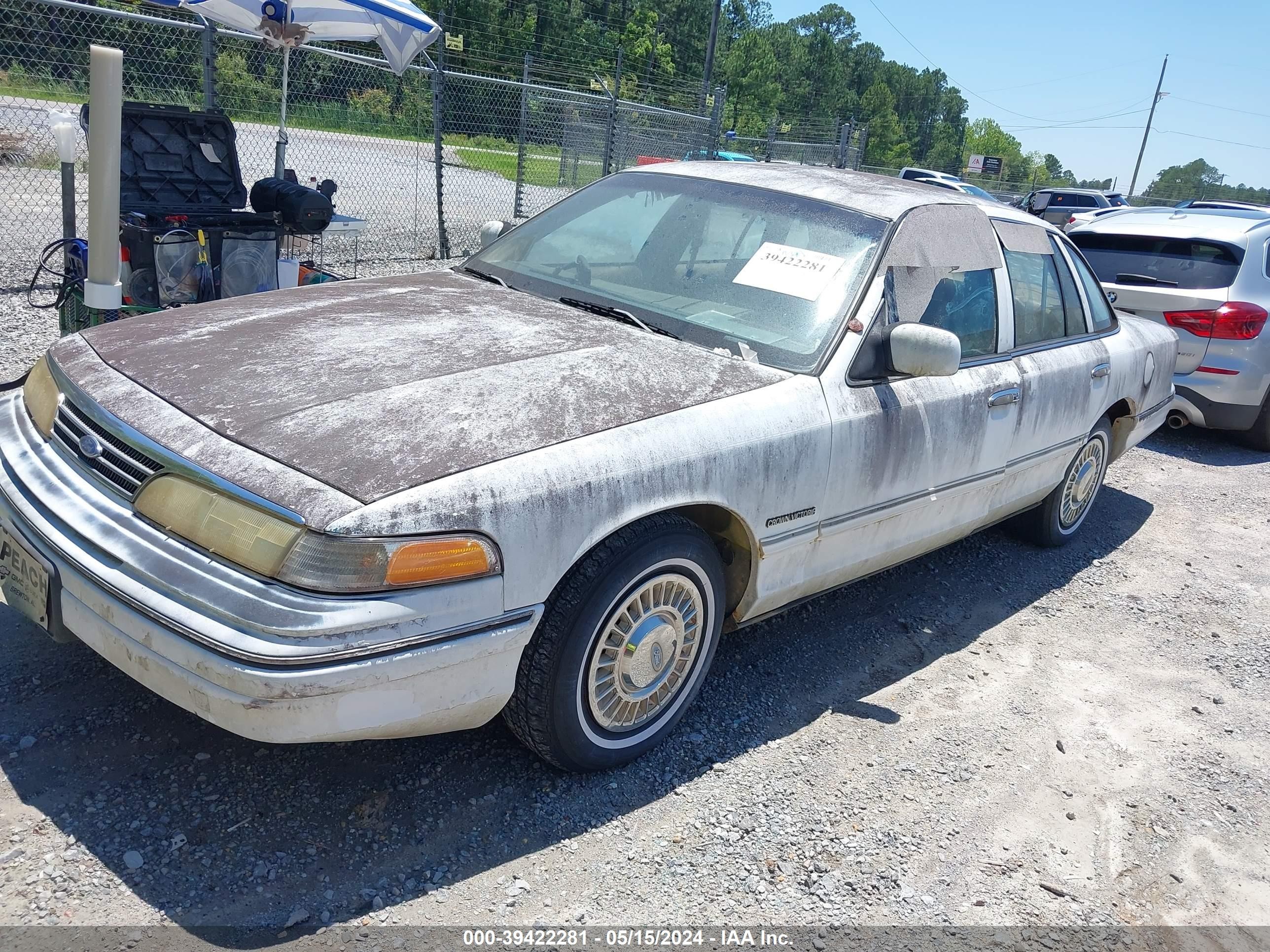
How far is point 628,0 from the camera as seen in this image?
186ft

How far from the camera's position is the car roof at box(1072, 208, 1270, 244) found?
24.2 ft

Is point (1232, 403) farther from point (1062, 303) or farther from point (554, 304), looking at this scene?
point (554, 304)

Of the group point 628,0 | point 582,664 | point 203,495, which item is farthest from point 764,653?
point 628,0

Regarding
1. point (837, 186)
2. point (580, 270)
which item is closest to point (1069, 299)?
point (837, 186)

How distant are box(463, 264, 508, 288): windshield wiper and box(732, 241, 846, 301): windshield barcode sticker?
38.1 inches

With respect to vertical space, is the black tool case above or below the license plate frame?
above

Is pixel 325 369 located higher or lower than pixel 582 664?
higher

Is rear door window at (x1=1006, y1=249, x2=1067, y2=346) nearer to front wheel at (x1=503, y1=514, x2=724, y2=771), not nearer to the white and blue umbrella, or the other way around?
front wheel at (x1=503, y1=514, x2=724, y2=771)

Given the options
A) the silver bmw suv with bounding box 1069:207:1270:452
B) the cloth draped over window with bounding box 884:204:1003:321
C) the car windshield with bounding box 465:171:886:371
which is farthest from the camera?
the silver bmw suv with bounding box 1069:207:1270:452

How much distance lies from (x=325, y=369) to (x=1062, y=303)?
3552mm

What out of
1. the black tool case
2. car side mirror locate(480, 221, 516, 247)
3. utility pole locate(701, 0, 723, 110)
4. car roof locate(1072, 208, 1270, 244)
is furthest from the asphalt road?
utility pole locate(701, 0, 723, 110)

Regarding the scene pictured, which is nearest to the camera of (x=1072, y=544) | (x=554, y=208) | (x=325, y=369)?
(x=325, y=369)

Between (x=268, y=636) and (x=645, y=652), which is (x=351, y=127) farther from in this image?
(x=268, y=636)

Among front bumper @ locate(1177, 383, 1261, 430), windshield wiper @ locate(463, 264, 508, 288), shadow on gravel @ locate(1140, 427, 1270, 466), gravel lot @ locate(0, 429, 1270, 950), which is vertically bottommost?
gravel lot @ locate(0, 429, 1270, 950)
